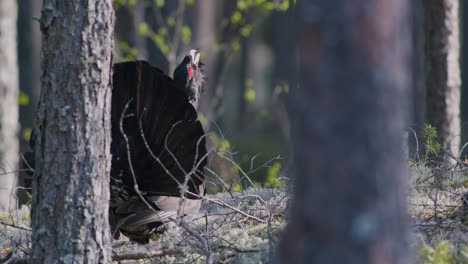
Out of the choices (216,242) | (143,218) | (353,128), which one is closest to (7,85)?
(143,218)

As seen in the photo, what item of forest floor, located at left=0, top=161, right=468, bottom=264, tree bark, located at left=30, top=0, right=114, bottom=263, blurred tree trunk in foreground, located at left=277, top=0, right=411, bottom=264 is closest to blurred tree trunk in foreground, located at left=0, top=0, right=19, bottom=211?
forest floor, located at left=0, top=161, right=468, bottom=264

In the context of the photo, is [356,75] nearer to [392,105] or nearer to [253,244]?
[392,105]

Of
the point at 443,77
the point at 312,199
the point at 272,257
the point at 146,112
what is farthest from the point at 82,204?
the point at 443,77

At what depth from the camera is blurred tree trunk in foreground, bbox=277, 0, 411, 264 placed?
10.0 ft

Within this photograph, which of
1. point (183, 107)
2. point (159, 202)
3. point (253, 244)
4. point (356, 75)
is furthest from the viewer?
point (159, 202)

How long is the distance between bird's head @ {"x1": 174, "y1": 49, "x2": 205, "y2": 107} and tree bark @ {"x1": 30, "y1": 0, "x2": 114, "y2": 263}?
7.84 ft

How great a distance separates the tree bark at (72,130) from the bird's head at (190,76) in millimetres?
2390

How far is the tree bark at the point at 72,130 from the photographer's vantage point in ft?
15.4

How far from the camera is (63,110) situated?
469 centimetres

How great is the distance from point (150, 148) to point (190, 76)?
116 centimetres

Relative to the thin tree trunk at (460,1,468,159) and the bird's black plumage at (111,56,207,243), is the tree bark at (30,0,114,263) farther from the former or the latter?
the thin tree trunk at (460,1,468,159)

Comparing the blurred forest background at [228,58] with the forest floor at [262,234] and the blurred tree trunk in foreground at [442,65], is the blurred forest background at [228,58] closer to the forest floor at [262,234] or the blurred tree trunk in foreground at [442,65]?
the blurred tree trunk in foreground at [442,65]

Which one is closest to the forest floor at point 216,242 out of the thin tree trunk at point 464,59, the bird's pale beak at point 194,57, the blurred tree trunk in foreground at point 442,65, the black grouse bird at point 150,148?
the black grouse bird at point 150,148

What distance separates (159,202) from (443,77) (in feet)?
10.9
